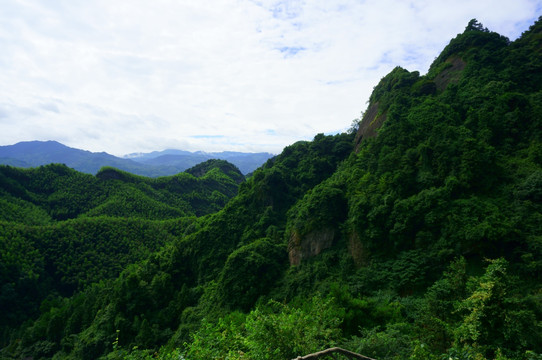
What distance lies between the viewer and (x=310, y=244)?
23.3m

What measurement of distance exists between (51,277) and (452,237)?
228 ft

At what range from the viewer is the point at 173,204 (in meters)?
93.6

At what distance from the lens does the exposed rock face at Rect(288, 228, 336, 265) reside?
74.3ft

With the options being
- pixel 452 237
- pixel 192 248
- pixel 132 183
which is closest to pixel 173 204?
pixel 132 183

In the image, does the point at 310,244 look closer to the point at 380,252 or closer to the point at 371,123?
the point at 380,252

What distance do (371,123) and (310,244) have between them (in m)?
16.3

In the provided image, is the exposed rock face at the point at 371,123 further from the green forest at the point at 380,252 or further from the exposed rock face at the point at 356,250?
the exposed rock face at the point at 356,250

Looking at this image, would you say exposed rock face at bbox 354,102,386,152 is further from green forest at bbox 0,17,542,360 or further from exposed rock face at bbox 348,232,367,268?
exposed rock face at bbox 348,232,367,268

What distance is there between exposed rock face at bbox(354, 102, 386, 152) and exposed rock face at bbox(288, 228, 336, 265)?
1259 centimetres

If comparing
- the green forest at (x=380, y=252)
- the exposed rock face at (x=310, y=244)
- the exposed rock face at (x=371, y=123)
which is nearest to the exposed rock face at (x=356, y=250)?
the green forest at (x=380, y=252)

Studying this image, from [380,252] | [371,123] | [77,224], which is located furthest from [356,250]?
[77,224]

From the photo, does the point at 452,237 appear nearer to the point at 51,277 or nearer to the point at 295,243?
the point at 295,243

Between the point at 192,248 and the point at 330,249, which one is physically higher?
the point at 330,249

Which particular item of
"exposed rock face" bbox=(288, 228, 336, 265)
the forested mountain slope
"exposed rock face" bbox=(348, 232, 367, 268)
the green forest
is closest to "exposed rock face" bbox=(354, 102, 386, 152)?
the green forest
